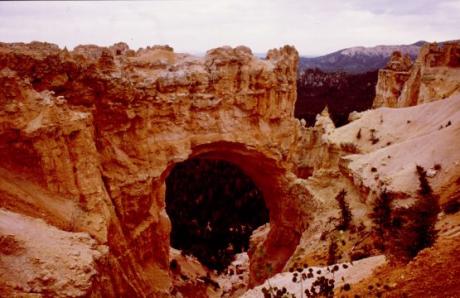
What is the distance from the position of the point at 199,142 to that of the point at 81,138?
23.0 ft

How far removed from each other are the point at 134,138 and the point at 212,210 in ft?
60.3

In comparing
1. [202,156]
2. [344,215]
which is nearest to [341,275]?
[344,215]

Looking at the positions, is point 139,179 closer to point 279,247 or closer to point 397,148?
point 279,247

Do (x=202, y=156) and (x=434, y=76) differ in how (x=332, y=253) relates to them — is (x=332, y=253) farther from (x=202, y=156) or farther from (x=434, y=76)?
(x=434, y=76)

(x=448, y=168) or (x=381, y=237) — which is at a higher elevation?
(x=448, y=168)

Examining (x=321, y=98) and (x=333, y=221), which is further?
(x=321, y=98)

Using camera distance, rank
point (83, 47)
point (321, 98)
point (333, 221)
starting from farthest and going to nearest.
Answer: point (321, 98)
point (83, 47)
point (333, 221)

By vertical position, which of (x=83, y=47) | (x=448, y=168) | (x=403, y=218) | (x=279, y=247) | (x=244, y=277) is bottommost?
(x=244, y=277)

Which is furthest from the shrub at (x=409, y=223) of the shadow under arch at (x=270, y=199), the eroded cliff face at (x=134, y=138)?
the shadow under arch at (x=270, y=199)

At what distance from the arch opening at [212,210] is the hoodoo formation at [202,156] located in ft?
9.49

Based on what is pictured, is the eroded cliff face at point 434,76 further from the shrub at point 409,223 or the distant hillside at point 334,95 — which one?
the distant hillside at point 334,95

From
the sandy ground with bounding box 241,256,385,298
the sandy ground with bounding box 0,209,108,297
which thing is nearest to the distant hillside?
the sandy ground with bounding box 241,256,385,298

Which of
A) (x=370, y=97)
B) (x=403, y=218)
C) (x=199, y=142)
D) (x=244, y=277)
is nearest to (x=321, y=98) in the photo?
(x=370, y=97)

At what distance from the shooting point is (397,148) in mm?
20203
